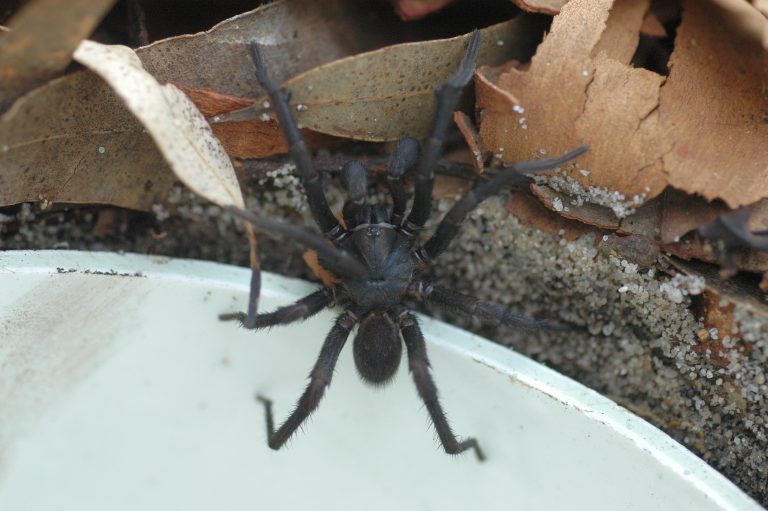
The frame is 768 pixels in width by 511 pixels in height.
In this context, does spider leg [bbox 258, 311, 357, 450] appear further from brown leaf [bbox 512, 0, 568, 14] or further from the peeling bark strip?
brown leaf [bbox 512, 0, 568, 14]

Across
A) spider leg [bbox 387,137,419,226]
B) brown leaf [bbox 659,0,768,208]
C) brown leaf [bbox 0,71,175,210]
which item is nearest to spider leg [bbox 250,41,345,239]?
spider leg [bbox 387,137,419,226]

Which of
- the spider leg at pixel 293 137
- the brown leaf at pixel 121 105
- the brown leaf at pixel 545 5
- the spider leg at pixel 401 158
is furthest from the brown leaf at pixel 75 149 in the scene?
the brown leaf at pixel 545 5

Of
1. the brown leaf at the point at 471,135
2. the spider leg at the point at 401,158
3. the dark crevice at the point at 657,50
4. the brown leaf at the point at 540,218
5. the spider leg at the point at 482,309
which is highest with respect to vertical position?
the dark crevice at the point at 657,50

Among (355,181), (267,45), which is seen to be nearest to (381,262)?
A: (355,181)

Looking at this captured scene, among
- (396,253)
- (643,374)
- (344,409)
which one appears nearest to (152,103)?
(396,253)

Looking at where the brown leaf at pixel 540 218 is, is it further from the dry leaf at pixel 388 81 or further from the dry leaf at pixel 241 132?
the dry leaf at pixel 241 132

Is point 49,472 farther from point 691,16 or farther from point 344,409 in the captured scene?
point 691,16
